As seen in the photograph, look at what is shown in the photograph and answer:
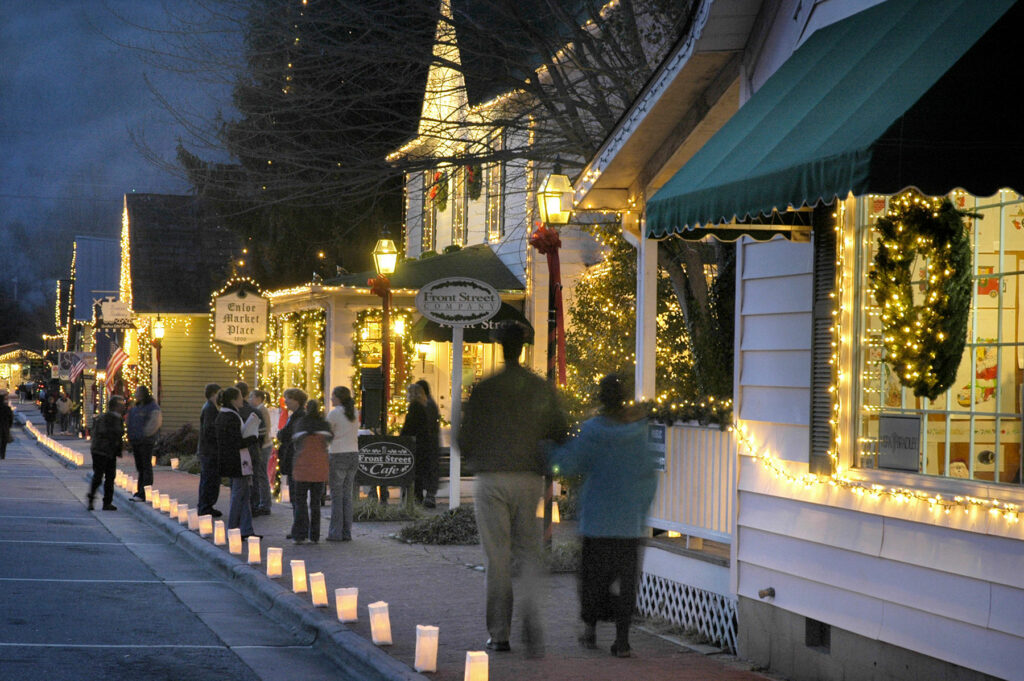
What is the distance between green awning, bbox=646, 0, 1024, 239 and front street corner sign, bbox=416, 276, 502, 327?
8043mm

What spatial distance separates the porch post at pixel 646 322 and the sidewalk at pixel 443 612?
192cm

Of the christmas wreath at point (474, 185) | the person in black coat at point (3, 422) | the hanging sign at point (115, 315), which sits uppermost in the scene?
the christmas wreath at point (474, 185)

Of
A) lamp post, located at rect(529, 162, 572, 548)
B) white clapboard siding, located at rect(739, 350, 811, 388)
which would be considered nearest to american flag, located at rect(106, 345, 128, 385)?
lamp post, located at rect(529, 162, 572, 548)

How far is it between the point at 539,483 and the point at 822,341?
2021 mm

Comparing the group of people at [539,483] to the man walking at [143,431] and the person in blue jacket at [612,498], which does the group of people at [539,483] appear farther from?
the man walking at [143,431]

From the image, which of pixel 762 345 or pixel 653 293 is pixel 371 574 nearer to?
pixel 653 293

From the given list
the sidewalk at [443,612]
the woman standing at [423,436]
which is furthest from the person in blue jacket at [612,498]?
the woman standing at [423,436]

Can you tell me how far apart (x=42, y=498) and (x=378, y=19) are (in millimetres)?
10647

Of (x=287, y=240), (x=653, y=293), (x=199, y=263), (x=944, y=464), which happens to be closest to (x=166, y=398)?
(x=199, y=263)

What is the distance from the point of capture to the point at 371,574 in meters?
12.2

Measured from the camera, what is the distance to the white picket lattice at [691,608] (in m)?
8.84

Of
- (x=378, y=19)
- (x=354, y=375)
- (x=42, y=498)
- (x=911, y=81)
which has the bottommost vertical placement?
(x=42, y=498)

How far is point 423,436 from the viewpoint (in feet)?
62.3

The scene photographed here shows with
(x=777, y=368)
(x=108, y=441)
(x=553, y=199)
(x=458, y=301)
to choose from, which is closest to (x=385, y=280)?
(x=458, y=301)
